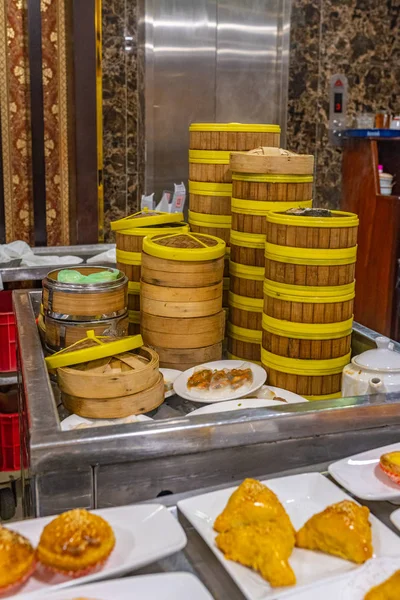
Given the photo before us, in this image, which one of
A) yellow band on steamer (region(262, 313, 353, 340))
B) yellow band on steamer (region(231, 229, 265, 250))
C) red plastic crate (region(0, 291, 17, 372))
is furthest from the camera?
red plastic crate (region(0, 291, 17, 372))

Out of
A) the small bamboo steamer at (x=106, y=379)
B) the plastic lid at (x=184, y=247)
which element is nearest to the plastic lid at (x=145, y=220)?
the plastic lid at (x=184, y=247)

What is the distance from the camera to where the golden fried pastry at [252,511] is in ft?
3.78

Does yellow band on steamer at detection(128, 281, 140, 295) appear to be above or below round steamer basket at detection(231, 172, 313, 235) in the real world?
below

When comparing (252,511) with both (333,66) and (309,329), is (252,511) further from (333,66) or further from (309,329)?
(333,66)

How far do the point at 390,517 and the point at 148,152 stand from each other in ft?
12.8

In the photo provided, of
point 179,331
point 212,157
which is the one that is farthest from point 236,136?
point 179,331

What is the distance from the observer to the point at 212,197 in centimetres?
236

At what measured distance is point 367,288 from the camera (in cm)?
538

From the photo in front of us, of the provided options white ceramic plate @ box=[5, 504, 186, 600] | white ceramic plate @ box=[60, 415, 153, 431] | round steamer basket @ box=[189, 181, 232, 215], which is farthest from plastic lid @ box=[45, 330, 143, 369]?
round steamer basket @ box=[189, 181, 232, 215]

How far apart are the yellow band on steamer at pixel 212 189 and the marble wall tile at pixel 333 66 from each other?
10.3ft

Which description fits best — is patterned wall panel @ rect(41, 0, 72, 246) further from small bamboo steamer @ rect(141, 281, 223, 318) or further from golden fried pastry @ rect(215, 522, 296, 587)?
golden fried pastry @ rect(215, 522, 296, 587)

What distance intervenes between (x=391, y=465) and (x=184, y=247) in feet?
3.14

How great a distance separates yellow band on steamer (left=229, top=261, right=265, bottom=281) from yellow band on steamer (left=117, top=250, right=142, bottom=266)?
13.6 inches

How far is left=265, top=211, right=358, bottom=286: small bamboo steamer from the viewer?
1819mm
